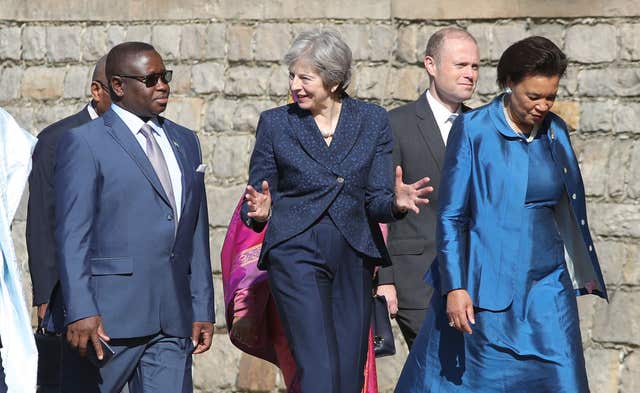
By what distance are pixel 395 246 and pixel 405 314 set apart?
34 cm

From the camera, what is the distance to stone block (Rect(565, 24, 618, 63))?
10125 millimetres

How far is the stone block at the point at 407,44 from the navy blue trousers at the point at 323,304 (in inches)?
136

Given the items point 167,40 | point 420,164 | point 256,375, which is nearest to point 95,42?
point 167,40

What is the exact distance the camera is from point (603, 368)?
396 inches

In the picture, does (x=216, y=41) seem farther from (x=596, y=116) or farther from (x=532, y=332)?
(x=532, y=332)

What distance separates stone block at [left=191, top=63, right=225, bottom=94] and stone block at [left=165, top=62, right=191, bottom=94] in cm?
4

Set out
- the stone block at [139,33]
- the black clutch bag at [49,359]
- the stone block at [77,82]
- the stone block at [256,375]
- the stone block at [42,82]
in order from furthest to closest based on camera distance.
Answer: the stone block at [42,82] < the stone block at [77,82] < the stone block at [139,33] < the stone block at [256,375] < the black clutch bag at [49,359]

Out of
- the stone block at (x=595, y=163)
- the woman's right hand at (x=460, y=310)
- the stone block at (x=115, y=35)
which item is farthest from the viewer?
the stone block at (x=115, y=35)

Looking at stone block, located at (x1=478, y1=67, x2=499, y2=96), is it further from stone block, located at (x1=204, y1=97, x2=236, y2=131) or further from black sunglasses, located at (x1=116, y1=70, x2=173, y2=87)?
black sunglasses, located at (x1=116, y1=70, x2=173, y2=87)

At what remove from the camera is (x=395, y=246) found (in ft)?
28.0

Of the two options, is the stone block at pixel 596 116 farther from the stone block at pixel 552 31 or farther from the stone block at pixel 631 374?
the stone block at pixel 631 374

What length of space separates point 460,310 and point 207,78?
16.2ft

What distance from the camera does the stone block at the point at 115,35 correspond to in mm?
11891

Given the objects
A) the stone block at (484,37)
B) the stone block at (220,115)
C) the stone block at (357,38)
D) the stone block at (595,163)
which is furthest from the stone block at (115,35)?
the stone block at (595,163)
